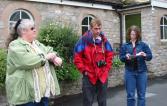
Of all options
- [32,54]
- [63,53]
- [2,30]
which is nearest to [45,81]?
[32,54]

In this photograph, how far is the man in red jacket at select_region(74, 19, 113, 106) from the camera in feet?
19.5

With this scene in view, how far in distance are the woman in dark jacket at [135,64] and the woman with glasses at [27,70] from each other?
2556 mm

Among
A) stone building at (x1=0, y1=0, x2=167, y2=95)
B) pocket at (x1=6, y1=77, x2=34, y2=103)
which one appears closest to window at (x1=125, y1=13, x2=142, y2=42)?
stone building at (x1=0, y1=0, x2=167, y2=95)

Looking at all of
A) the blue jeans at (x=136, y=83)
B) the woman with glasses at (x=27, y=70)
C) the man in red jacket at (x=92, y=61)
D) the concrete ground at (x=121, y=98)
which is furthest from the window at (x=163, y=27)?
the woman with glasses at (x=27, y=70)

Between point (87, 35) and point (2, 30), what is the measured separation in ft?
22.3

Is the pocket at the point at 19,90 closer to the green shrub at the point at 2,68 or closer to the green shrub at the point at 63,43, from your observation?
the green shrub at the point at 2,68

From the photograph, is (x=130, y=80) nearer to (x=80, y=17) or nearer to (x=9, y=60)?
(x=9, y=60)

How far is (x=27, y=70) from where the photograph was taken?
4.34 metres

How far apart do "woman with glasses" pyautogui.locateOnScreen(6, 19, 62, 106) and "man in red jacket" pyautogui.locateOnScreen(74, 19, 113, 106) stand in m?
1.49

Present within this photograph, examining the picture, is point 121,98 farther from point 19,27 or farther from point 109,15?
point 109,15

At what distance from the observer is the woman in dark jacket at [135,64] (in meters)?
6.70

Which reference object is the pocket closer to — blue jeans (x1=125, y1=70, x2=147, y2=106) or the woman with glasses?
the woman with glasses

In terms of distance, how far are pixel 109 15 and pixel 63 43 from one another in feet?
21.2

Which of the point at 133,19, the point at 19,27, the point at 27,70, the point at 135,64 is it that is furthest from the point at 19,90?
the point at 133,19
